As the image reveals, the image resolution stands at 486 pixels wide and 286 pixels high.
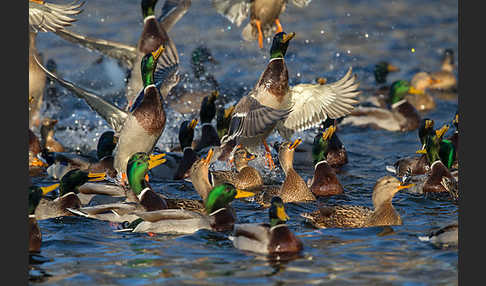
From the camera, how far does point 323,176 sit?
9391 millimetres

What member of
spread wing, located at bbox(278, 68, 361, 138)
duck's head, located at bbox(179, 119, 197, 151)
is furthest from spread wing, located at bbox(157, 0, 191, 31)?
spread wing, located at bbox(278, 68, 361, 138)

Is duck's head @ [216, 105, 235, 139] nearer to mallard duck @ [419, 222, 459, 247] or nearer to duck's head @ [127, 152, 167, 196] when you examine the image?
duck's head @ [127, 152, 167, 196]

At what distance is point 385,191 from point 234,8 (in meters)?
5.90

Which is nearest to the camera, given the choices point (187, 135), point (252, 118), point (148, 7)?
point (252, 118)

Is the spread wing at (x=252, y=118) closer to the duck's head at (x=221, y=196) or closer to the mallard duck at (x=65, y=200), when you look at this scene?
the duck's head at (x=221, y=196)

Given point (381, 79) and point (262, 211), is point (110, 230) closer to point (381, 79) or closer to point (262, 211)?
point (262, 211)

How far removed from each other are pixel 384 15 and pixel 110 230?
11902mm

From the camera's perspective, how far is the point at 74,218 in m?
8.25

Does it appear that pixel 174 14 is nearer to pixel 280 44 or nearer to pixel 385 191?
pixel 280 44

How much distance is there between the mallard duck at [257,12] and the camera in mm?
12508

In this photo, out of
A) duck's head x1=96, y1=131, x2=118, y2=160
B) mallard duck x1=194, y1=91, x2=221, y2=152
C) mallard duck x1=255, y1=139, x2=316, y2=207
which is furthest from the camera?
mallard duck x1=194, y1=91, x2=221, y2=152

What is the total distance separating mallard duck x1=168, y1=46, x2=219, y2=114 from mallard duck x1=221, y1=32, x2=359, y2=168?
301 centimetres

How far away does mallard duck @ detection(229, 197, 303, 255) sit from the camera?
6.96 m

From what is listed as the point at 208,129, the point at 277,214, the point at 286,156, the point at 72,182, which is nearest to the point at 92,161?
the point at 208,129
